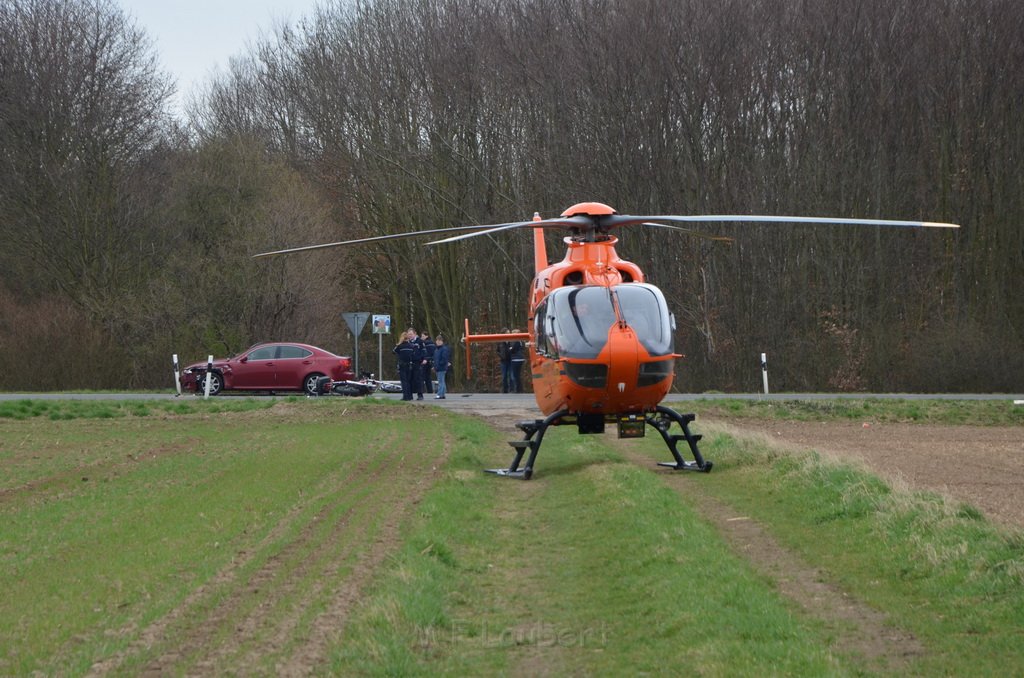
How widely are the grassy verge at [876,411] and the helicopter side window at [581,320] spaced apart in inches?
453

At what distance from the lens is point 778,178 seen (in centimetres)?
4344

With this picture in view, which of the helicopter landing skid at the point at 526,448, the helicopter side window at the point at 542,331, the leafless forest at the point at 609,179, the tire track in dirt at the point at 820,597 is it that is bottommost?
the tire track in dirt at the point at 820,597

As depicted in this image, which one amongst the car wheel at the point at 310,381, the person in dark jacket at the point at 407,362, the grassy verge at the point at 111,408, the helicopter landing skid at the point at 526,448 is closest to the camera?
the helicopter landing skid at the point at 526,448

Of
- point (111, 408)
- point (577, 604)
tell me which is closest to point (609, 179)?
point (111, 408)

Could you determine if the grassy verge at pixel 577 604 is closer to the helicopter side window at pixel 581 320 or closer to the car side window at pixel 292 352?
the helicopter side window at pixel 581 320

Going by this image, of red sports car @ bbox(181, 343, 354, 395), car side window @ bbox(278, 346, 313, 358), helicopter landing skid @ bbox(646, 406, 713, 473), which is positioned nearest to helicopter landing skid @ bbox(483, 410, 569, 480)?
helicopter landing skid @ bbox(646, 406, 713, 473)

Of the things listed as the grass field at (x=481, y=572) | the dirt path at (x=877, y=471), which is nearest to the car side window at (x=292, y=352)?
the dirt path at (x=877, y=471)

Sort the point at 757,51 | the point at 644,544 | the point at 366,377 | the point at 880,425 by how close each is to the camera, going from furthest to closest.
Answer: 1. the point at 757,51
2. the point at 366,377
3. the point at 880,425
4. the point at 644,544

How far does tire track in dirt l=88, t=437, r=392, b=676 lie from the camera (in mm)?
6652

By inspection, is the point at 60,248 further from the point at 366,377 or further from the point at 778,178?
the point at 778,178

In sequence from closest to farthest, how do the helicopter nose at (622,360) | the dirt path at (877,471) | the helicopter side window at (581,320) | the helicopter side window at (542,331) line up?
the dirt path at (877,471) → the helicopter nose at (622,360) → the helicopter side window at (581,320) → the helicopter side window at (542,331)

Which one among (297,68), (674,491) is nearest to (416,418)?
(674,491)

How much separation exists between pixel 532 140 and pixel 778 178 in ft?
29.2

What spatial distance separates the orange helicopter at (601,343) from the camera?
15.6 m
